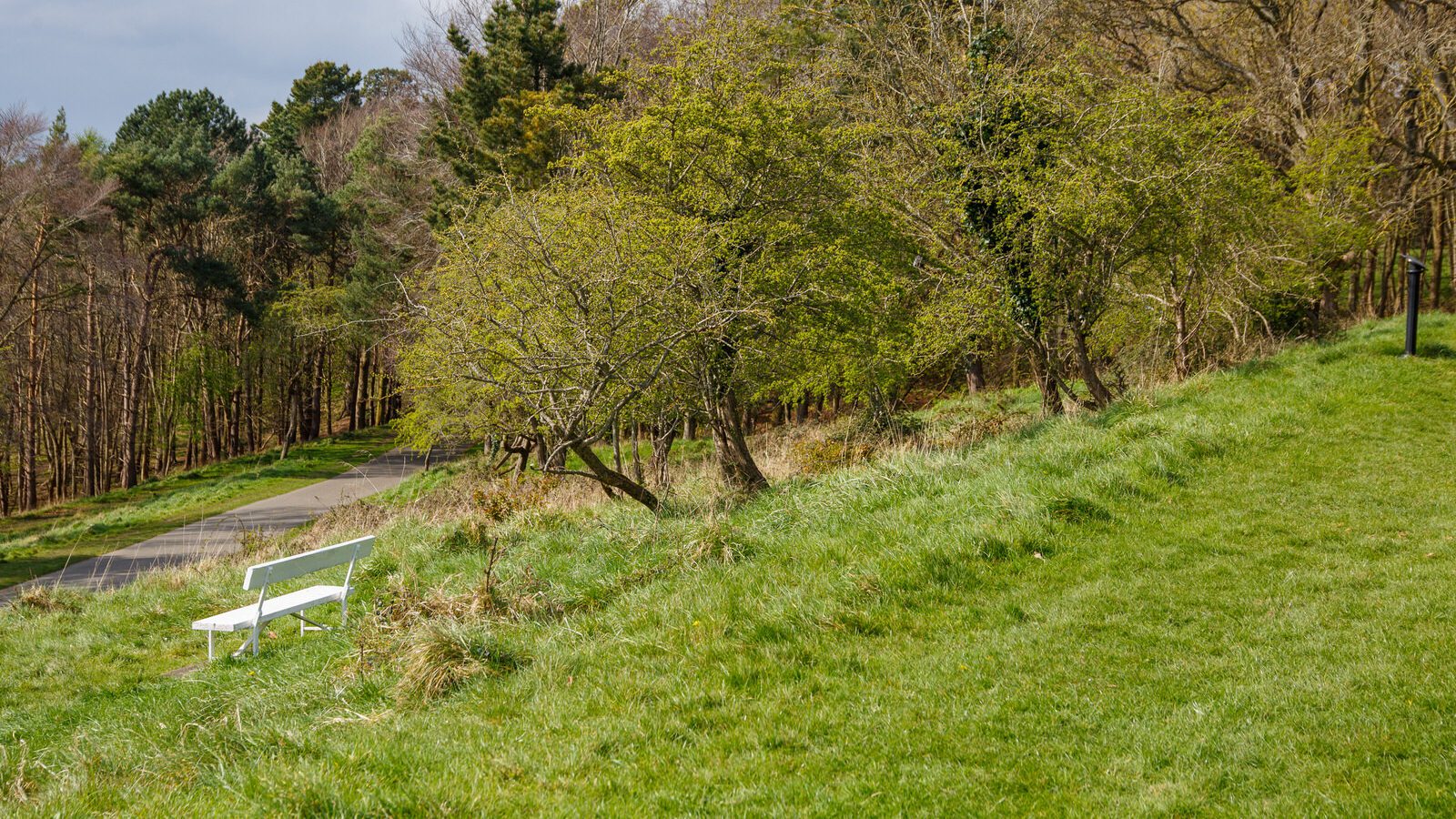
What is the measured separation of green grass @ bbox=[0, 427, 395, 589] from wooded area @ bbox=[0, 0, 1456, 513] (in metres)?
4.54

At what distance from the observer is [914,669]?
5.09 meters

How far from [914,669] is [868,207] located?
32.7 ft

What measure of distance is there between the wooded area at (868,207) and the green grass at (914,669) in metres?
2.60

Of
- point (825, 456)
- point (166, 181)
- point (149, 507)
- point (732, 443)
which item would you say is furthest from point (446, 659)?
point (166, 181)

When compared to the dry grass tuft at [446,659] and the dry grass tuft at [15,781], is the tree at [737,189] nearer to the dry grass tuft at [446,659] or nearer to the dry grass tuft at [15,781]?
the dry grass tuft at [446,659]

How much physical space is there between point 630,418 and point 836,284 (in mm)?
3518

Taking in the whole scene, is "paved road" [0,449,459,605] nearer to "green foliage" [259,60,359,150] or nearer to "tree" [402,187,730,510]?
"tree" [402,187,730,510]

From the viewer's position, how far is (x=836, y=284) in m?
12.4

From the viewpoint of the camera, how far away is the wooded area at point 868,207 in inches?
442

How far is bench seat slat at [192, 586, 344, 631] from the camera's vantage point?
8.11 m

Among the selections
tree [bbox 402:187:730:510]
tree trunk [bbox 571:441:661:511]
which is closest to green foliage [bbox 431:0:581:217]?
tree [bbox 402:187:730:510]

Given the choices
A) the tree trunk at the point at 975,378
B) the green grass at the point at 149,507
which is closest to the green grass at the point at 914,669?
the green grass at the point at 149,507

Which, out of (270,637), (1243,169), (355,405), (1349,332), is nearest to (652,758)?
(270,637)

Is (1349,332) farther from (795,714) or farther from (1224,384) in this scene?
(795,714)
